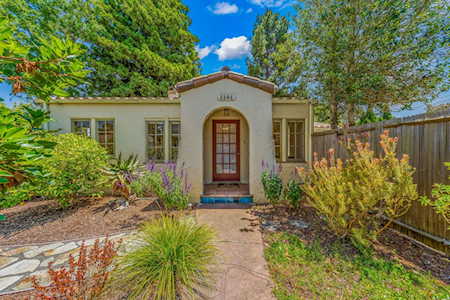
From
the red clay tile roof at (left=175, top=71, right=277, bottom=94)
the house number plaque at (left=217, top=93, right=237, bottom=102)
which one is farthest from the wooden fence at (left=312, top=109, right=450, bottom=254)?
the house number plaque at (left=217, top=93, right=237, bottom=102)

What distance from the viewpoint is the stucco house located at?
586 cm

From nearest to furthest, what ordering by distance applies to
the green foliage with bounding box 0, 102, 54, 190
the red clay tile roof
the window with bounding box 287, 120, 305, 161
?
the green foliage with bounding box 0, 102, 54, 190 < the red clay tile roof < the window with bounding box 287, 120, 305, 161

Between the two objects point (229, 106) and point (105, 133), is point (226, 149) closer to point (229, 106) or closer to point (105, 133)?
point (229, 106)

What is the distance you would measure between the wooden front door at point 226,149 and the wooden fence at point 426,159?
190 inches

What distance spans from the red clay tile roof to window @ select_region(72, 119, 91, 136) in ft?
14.1

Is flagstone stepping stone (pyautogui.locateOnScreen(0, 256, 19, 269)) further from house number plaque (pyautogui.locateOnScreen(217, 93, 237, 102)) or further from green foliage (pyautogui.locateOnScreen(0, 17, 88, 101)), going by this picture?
house number plaque (pyautogui.locateOnScreen(217, 93, 237, 102))

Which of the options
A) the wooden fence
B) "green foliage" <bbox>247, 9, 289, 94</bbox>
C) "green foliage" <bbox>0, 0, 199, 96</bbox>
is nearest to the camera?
the wooden fence

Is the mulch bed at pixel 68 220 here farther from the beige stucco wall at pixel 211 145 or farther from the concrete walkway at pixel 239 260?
the beige stucco wall at pixel 211 145

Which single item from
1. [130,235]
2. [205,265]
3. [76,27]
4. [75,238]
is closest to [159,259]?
[205,265]

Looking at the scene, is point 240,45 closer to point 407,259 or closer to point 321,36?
point 321,36

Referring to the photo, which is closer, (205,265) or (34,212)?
(205,265)

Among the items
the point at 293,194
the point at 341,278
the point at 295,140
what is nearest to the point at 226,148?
the point at 295,140

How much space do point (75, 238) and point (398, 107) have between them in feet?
33.7

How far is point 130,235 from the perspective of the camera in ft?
13.1
